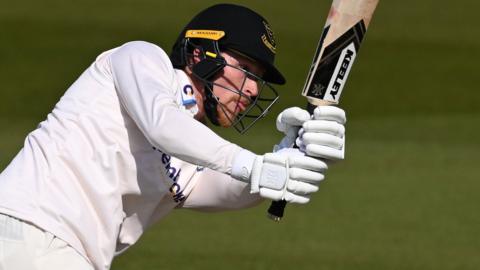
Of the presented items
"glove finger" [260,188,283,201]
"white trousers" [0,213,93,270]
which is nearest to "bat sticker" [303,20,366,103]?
"glove finger" [260,188,283,201]

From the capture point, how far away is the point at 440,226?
823 centimetres

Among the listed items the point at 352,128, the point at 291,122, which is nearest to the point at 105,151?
the point at 291,122

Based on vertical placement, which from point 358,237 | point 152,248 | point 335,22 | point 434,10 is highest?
point 434,10

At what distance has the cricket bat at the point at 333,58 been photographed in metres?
4.05

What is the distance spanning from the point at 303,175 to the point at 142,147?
66 centimetres

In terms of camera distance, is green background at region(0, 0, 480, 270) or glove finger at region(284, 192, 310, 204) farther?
green background at region(0, 0, 480, 270)

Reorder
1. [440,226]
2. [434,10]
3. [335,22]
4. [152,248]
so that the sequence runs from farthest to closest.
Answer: [434,10] → [440,226] → [152,248] → [335,22]

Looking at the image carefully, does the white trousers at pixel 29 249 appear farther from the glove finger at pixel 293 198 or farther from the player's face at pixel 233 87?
the player's face at pixel 233 87

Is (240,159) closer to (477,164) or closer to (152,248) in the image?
(152,248)

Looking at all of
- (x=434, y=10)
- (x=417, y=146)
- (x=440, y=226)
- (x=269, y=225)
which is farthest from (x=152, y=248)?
(x=434, y=10)

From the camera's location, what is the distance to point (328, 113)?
382 cm

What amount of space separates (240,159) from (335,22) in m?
0.66

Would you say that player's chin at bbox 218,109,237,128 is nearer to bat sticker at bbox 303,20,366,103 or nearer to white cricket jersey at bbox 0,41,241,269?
white cricket jersey at bbox 0,41,241,269

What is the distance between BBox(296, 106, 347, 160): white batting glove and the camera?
379 cm
